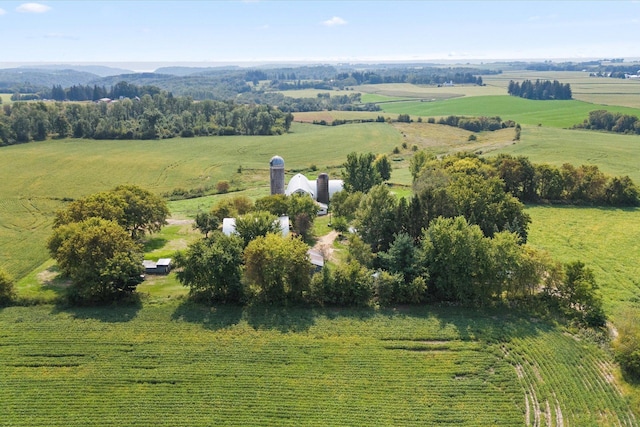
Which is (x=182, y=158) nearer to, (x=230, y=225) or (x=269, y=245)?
(x=230, y=225)

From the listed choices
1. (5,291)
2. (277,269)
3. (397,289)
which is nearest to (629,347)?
(397,289)

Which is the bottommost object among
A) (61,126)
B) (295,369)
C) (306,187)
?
(295,369)

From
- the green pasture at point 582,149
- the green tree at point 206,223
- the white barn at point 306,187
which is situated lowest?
the green tree at point 206,223

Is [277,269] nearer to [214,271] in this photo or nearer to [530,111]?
[214,271]

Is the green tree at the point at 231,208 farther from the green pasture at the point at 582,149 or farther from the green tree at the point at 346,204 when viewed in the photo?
the green pasture at the point at 582,149

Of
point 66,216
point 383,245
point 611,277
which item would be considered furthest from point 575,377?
point 66,216

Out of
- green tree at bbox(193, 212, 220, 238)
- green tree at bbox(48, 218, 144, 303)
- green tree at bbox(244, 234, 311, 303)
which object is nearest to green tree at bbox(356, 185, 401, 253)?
green tree at bbox(244, 234, 311, 303)

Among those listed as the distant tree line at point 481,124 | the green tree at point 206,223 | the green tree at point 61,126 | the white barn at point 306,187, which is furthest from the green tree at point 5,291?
the distant tree line at point 481,124
